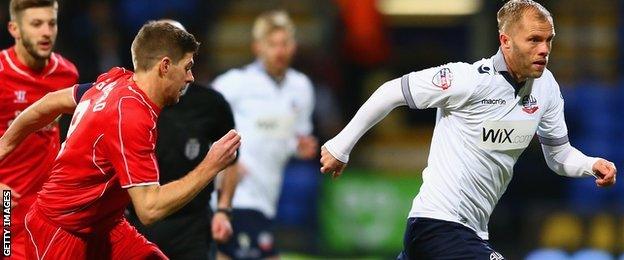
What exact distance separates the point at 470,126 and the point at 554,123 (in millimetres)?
549

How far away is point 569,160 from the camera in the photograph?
6578 mm

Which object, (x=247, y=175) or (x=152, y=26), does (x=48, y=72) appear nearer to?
(x=152, y=26)

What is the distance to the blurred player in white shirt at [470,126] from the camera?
611 cm

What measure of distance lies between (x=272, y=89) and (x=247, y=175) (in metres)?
0.75

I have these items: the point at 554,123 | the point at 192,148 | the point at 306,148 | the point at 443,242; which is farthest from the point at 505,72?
the point at 306,148

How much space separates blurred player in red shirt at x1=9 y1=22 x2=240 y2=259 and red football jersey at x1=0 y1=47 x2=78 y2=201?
1.24 m

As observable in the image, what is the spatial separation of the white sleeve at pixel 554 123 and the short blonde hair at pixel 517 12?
0.42m

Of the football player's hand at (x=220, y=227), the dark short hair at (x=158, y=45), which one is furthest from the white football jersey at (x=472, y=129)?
the football player's hand at (x=220, y=227)

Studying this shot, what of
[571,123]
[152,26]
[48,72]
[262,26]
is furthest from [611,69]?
[152,26]

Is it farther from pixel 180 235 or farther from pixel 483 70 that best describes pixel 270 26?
pixel 483 70

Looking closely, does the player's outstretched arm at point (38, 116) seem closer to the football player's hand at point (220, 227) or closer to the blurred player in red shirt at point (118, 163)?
the blurred player in red shirt at point (118, 163)

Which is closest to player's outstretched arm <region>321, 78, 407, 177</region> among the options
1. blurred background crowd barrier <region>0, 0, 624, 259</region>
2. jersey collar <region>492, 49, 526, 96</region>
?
jersey collar <region>492, 49, 526, 96</region>

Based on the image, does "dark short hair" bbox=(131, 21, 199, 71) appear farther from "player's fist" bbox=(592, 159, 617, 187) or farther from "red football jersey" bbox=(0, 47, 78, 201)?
"player's fist" bbox=(592, 159, 617, 187)

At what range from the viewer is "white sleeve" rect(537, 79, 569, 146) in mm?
6396
